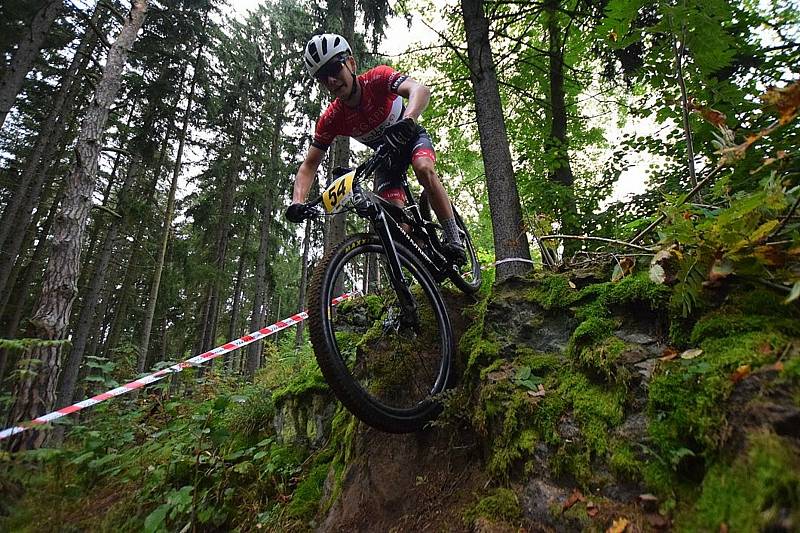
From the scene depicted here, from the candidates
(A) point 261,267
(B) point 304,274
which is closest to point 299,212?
(A) point 261,267

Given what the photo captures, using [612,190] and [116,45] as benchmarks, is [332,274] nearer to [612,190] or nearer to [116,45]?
[612,190]

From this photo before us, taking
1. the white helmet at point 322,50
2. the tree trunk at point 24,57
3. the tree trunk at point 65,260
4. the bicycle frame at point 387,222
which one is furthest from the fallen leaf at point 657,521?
the tree trunk at point 24,57

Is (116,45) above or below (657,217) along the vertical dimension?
above

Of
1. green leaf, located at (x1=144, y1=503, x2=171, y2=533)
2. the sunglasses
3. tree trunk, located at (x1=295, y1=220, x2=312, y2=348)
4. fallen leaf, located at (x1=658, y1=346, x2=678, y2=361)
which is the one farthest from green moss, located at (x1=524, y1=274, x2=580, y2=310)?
tree trunk, located at (x1=295, y1=220, x2=312, y2=348)

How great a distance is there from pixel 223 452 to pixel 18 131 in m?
19.2

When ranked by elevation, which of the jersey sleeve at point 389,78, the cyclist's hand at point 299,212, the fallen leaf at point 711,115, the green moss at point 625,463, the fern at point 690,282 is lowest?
the green moss at point 625,463

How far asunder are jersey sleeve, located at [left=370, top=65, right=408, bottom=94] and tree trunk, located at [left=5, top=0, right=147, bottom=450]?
4578 mm

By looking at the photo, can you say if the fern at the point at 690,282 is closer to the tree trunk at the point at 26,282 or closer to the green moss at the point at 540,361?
the green moss at the point at 540,361

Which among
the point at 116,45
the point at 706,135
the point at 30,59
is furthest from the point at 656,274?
the point at 30,59

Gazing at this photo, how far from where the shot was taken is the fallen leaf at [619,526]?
1.20 meters

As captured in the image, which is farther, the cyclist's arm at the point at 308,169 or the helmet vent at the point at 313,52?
the cyclist's arm at the point at 308,169

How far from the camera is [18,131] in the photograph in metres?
15.0

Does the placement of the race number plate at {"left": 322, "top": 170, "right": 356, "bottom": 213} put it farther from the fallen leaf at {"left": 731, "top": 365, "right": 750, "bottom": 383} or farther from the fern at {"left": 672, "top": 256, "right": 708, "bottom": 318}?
the fallen leaf at {"left": 731, "top": 365, "right": 750, "bottom": 383}

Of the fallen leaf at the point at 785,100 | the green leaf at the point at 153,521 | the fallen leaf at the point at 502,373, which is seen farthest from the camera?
the green leaf at the point at 153,521
